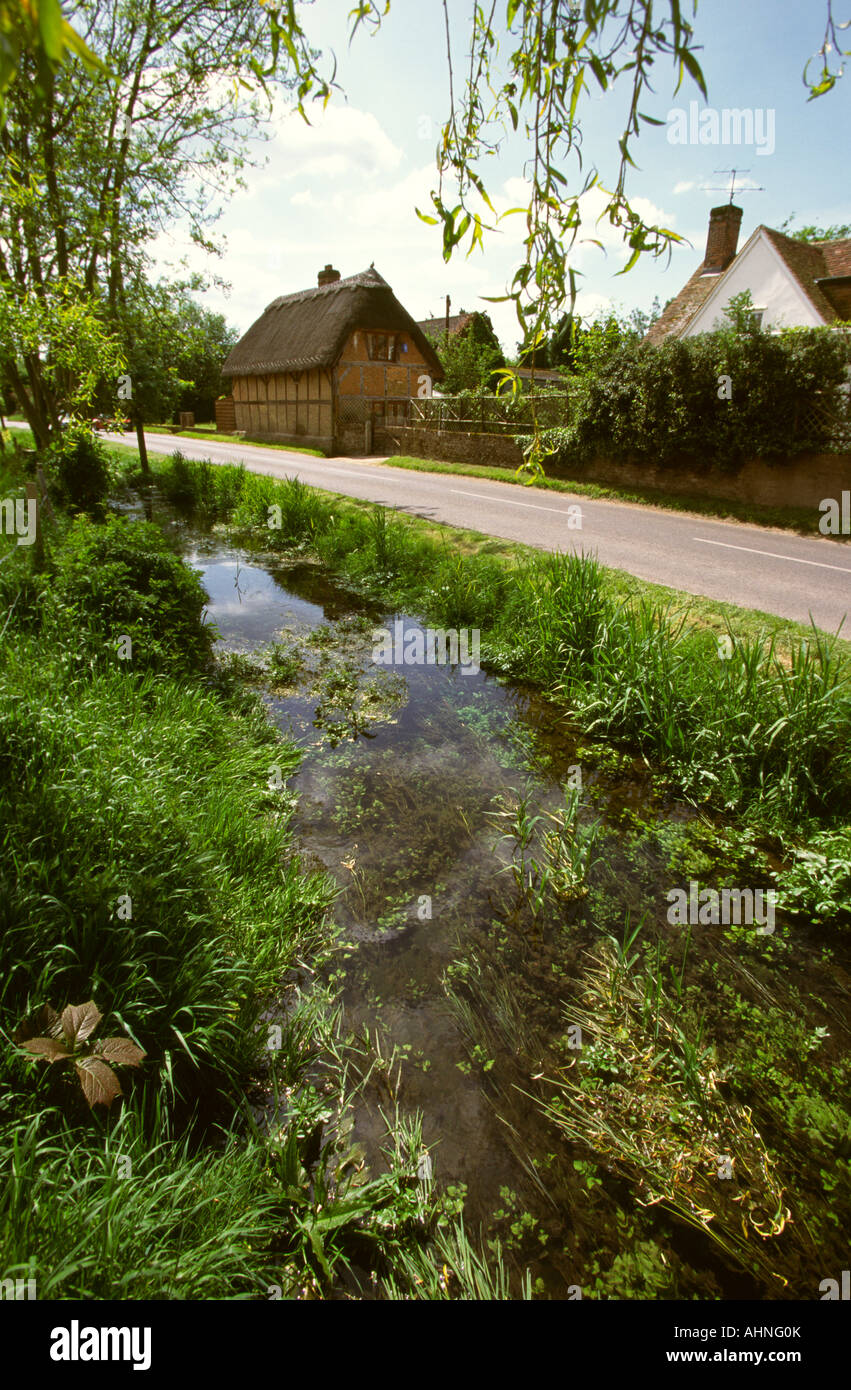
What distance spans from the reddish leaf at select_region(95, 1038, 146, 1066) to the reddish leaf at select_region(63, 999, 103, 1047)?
0.06 m

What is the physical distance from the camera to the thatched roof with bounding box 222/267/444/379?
27.4 m

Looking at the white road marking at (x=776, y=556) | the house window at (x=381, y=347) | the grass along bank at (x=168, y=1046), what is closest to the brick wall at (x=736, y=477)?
the white road marking at (x=776, y=556)

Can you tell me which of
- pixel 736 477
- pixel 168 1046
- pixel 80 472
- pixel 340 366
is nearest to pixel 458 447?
pixel 736 477

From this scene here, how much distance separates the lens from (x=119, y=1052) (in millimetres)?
2312

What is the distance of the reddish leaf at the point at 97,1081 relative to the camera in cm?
217

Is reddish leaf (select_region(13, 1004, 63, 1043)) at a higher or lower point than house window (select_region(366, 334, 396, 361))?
lower

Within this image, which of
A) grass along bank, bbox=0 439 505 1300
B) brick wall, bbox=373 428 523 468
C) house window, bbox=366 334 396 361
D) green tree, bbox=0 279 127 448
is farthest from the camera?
house window, bbox=366 334 396 361

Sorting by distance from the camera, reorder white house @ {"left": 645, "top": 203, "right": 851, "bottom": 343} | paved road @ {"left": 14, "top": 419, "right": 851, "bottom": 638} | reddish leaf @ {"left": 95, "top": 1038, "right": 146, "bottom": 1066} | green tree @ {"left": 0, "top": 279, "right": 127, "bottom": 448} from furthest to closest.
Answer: white house @ {"left": 645, "top": 203, "right": 851, "bottom": 343} → green tree @ {"left": 0, "top": 279, "right": 127, "bottom": 448} → paved road @ {"left": 14, "top": 419, "right": 851, "bottom": 638} → reddish leaf @ {"left": 95, "top": 1038, "right": 146, "bottom": 1066}

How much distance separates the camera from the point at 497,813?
4711 mm

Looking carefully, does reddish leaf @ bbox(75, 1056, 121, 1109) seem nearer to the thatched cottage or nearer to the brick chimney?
the thatched cottage

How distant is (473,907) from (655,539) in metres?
8.47

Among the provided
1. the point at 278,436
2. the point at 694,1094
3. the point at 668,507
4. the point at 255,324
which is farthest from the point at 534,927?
the point at 255,324

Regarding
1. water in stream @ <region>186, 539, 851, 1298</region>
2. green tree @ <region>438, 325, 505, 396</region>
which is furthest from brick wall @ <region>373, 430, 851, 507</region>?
green tree @ <region>438, 325, 505, 396</region>
